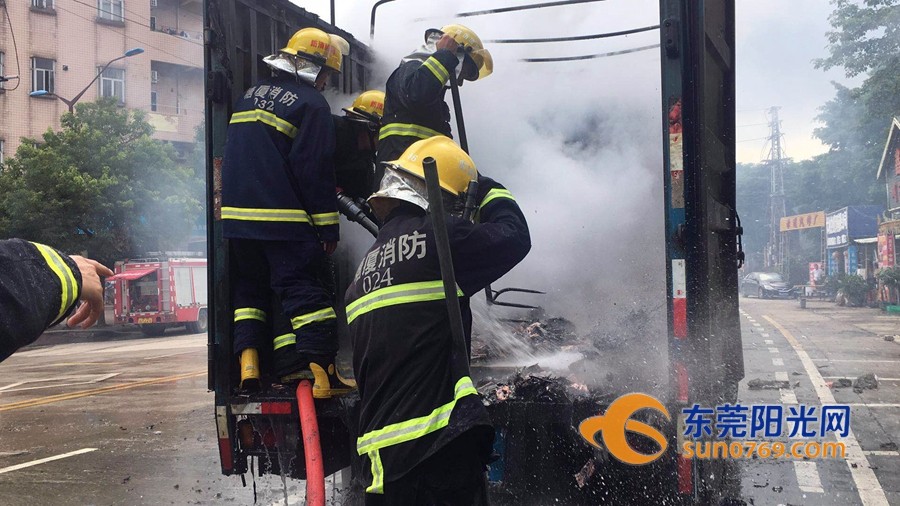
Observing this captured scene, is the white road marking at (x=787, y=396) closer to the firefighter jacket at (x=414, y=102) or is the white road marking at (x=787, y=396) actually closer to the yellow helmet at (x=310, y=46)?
the firefighter jacket at (x=414, y=102)

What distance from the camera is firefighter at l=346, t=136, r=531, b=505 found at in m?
2.39

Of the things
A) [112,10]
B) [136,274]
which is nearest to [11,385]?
[136,274]

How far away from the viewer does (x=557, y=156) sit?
6.34 meters

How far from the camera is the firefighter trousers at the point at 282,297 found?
11.0 ft

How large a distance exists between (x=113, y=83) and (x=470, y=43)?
27.8m

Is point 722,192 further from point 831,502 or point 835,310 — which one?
point 835,310

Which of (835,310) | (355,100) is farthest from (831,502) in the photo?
(835,310)

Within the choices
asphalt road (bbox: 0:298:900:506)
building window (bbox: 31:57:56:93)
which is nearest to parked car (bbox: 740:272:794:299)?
asphalt road (bbox: 0:298:900:506)

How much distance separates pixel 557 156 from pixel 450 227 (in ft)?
13.0

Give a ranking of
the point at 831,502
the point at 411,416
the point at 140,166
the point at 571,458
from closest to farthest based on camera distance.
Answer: the point at 411,416, the point at 571,458, the point at 831,502, the point at 140,166

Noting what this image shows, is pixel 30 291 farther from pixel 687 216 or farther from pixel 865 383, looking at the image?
pixel 865 383

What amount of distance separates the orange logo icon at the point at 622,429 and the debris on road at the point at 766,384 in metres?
6.24

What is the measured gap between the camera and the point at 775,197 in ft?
161

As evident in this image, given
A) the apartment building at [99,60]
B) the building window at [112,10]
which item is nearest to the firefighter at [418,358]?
the apartment building at [99,60]
